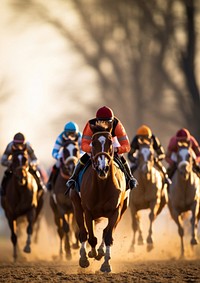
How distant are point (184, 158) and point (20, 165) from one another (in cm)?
291

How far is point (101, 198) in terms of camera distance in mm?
14914

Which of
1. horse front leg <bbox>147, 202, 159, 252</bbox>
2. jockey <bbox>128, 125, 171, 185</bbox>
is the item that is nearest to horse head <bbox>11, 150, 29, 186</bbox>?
jockey <bbox>128, 125, 171, 185</bbox>

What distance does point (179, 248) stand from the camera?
2170 cm

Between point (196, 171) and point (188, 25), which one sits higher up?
point (188, 25)

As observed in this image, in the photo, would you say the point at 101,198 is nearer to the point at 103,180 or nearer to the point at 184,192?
the point at 103,180

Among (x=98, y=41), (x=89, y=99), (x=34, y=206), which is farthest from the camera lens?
(x=89, y=99)

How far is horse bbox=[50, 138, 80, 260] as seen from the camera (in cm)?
1977

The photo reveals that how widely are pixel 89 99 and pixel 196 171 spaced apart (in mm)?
17324

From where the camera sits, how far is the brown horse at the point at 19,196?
782 inches

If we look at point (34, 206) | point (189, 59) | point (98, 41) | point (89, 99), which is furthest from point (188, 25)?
point (34, 206)

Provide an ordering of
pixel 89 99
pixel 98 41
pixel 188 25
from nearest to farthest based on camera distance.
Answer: pixel 188 25
pixel 98 41
pixel 89 99

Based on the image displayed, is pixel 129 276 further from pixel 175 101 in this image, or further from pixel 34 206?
pixel 175 101

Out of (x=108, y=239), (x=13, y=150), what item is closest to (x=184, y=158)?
(x=13, y=150)

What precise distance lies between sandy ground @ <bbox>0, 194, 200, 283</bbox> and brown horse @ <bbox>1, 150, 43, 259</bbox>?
2.13 ft
